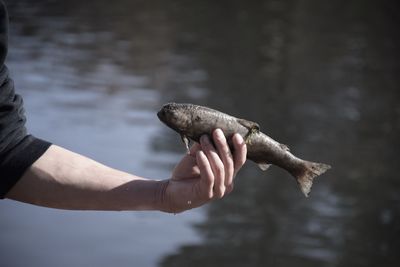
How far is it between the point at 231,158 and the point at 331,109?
14.8 meters

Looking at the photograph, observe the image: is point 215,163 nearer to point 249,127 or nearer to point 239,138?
point 239,138

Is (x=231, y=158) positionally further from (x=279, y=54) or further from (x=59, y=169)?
(x=279, y=54)

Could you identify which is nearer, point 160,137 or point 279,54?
point 160,137

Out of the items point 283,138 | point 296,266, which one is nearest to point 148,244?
point 296,266

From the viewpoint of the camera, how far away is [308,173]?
372 cm

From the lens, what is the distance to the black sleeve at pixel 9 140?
11.0ft

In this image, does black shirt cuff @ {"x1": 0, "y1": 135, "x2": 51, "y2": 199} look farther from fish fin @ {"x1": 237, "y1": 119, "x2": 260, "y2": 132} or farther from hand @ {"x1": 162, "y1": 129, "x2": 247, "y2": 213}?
fish fin @ {"x1": 237, "y1": 119, "x2": 260, "y2": 132}

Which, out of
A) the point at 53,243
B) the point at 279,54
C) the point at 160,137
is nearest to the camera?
the point at 53,243

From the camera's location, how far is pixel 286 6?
3341 centimetres

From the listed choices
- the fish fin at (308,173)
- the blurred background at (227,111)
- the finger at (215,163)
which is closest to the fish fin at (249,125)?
the finger at (215,163)

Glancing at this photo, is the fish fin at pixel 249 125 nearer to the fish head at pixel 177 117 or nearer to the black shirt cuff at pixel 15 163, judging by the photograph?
the fish head at pixel 177 117

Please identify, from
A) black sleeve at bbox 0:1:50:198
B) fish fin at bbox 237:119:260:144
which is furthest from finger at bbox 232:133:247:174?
black sleeve at bbox 0:1:50:198

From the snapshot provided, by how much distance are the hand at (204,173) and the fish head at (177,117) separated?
5.2 inches

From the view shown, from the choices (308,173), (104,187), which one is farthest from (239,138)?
(104,187)
